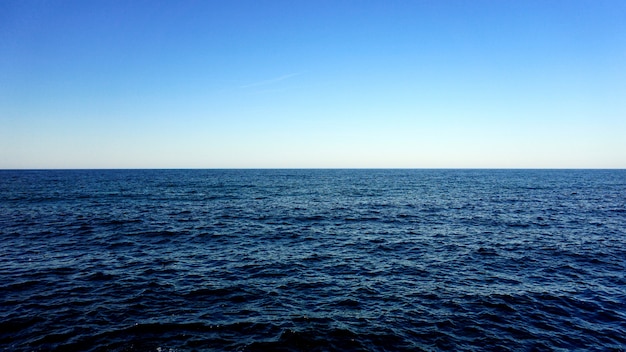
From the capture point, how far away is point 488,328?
15906 millimetres

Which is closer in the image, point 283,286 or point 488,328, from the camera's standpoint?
point 488,328

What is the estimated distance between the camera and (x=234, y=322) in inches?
632

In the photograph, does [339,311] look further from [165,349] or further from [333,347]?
[165,349]

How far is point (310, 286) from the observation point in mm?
20891

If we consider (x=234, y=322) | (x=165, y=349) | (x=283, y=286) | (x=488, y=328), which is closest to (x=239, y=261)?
(x=283, y=286)

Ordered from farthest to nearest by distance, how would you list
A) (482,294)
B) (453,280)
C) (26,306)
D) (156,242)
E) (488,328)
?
(156,242) → (453,280) → (482,294) → (26,306) → (488,328)

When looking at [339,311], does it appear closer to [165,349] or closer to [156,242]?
[165,349]

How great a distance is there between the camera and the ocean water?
14867mm

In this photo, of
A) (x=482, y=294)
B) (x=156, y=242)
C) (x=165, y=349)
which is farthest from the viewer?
(x=156, y=242)

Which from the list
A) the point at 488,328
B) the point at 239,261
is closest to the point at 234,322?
the point at 239,261

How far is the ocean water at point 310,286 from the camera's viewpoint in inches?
585

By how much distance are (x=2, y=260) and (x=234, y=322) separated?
868 inches

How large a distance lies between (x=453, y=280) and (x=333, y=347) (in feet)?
38.5

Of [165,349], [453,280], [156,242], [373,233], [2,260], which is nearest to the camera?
[165,349]
